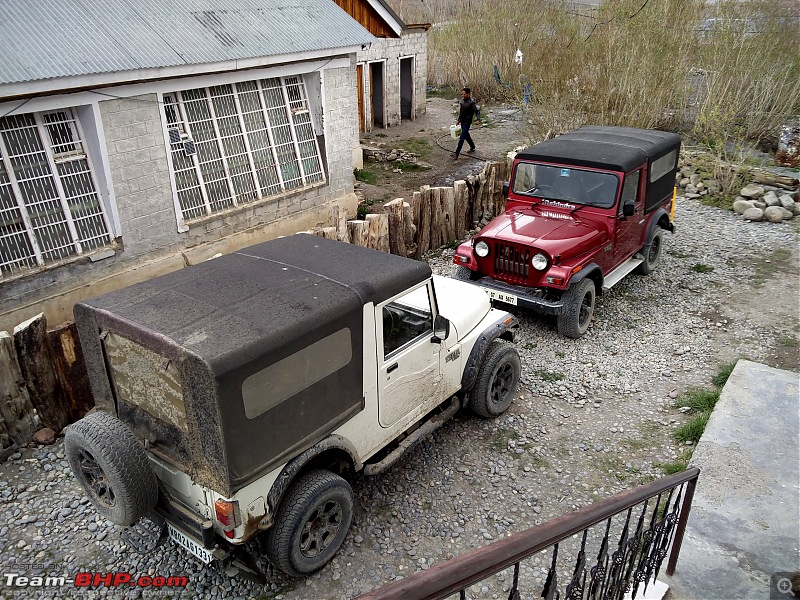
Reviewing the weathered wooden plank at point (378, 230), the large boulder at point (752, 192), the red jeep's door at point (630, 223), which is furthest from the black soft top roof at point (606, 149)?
the large boulder at point (752, 192)

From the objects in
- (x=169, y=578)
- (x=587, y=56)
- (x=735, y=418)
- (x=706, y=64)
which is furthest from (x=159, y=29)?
(x=706, y=64)

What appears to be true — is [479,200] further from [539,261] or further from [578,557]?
[578,557]

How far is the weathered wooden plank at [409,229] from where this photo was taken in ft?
32.4

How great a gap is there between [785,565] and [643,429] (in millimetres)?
2201

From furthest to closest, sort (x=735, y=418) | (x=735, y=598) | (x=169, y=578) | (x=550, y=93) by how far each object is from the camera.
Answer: (x=550, y=93) → (x=735, y=418) → (x=169, y=578) → (x=735, y=598)

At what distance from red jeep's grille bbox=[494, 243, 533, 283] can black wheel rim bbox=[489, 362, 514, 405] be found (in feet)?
5.75

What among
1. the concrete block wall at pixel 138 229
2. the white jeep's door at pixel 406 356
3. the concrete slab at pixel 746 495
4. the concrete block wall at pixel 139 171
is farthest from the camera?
the concrete block wall at pixel 139 171

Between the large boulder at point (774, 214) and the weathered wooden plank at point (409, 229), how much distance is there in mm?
7181

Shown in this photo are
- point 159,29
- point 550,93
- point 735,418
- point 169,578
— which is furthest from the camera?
point 550,93

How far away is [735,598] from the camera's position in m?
4.07

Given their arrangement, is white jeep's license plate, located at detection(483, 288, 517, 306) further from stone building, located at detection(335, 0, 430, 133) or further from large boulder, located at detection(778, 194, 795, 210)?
stone building, located at detection(335, 0, 430, 133)

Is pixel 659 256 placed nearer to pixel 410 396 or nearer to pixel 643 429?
pixel 643 429

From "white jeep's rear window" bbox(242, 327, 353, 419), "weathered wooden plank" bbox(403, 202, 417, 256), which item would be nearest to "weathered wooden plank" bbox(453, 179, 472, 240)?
"weathered wooden plank" bbox(403, 202, 417, 256)

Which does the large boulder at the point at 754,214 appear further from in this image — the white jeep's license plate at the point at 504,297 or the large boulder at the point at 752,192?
the white jeep's license plate at the point at 504,297
